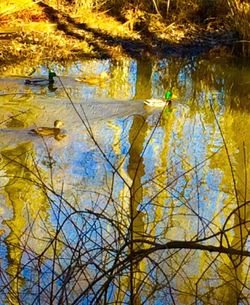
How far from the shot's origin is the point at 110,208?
4664 mm

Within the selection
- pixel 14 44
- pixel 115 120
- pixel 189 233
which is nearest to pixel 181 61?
pixel 14 44

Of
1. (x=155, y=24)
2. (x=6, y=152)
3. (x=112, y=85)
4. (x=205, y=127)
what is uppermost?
(x=155, y=24)

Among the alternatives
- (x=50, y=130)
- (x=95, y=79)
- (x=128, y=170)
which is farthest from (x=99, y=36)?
(x=128, y=170)

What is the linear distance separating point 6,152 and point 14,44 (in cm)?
499

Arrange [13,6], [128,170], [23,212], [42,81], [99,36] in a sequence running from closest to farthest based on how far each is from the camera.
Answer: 1. [23,212]
2. [128,170]
3. [42,81]
4. [99,36]
5. [13,6]

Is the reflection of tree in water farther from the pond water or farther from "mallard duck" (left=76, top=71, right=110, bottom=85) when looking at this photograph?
"mallard duck" (left=76, top=71, right=110, bottom=85)

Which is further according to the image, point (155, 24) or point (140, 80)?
point (155, 24)

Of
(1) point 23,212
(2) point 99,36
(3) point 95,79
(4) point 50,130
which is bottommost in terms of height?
(1) point 23,212

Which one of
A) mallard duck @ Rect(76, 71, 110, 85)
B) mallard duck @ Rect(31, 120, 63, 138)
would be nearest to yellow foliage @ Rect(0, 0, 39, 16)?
mallard duck @ Rect(76, 71, 110, 85)

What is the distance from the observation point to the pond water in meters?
3.48

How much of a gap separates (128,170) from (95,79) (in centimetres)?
338

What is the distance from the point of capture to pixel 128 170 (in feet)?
18.4

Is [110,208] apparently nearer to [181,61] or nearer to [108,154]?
[108,154]

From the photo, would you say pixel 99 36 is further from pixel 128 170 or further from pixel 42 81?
pixel 128 170
